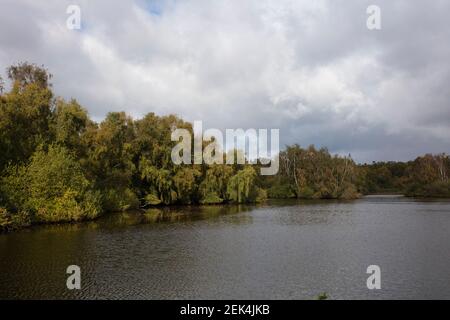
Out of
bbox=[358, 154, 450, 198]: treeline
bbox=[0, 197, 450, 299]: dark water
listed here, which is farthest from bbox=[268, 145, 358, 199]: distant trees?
bbox=[0, 197, 450, 299]: dark water

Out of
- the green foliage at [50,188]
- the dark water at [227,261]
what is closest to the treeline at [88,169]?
the green foliage at [50,188]

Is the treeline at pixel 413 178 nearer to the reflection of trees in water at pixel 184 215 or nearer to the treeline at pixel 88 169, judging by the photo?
the treeline at pixel 88 169

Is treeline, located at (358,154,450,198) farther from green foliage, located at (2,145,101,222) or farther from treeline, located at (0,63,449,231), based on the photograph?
green foliage, located at (2,145,101,222)

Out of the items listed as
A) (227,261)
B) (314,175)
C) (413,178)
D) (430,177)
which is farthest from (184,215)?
(413,178)

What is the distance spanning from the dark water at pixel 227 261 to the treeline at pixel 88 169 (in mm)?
3269

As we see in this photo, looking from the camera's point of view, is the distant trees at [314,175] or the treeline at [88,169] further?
the distant trees at [314,175]

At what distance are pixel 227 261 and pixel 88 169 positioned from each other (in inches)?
997

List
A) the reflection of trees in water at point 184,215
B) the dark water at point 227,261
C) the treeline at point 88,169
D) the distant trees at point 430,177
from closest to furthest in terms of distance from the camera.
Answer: the dark water at point 227,261
the treeline at point 88,169
the reflection of trees in water at point 184,215
the distant trees at point 430,177

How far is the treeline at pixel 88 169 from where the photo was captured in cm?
3108

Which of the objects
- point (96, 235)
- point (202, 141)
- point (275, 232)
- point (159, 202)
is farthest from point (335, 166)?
point (96, 235)

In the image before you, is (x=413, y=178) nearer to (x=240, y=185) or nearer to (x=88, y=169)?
(x=240, y=185)

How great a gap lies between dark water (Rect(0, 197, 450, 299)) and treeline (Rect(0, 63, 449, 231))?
129 inches

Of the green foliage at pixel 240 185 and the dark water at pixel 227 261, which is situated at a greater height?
the green foliage at pixel 240 185
